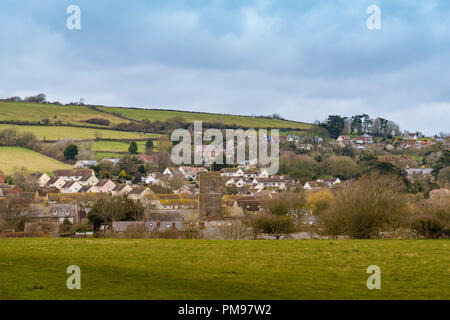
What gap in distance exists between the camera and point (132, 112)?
6639 inches

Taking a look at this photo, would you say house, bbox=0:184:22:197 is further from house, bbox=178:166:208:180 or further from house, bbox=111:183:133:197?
house, bbox=178:166:208:180

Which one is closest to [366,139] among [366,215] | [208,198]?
[208,198]

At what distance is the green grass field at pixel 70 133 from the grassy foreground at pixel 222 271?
11536 cm

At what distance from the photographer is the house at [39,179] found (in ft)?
343

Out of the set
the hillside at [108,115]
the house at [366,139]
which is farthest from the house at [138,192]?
the house at [366,139]

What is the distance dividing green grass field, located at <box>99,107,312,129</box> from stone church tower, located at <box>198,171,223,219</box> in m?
90.3

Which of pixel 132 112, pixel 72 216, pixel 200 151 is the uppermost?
pixel 132 112

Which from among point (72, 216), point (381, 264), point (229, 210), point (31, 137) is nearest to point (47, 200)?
point (72, 216)

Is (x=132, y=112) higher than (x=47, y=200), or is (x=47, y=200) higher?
(x=132, y=112)

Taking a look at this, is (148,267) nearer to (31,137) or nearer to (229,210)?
(229,210)

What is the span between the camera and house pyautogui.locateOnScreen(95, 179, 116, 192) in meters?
106

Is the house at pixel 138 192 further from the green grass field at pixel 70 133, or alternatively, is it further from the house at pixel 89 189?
the green grass field at pixel 70 133

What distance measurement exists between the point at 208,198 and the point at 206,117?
325ft
